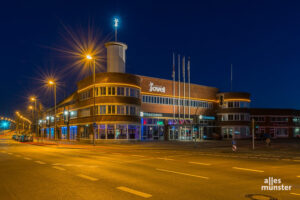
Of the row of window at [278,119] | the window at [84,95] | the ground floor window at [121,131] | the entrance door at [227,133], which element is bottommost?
the entrance door at [227,133]

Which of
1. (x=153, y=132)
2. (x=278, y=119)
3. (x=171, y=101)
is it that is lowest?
(x=153, y=132)

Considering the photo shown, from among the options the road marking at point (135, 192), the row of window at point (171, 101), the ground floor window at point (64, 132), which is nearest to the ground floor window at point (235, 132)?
the row of window at point (171, 101)

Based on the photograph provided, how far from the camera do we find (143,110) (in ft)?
167

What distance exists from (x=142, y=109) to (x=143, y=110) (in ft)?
0.99

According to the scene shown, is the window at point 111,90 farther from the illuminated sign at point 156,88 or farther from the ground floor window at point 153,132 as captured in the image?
the ground floor window at point 153,132

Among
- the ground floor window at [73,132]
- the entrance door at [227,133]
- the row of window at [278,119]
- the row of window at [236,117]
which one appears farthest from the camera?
the row of window at [278,119]

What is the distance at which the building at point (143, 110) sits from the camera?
142 feet

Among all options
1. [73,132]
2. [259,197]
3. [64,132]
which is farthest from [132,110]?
[259,197]

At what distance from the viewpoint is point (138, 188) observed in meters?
9.13

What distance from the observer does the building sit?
43.2 meters

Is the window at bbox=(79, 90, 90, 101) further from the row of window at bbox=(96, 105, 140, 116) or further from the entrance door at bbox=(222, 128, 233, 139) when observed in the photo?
the entrance door at bbox=(222, 128, 233, 139)

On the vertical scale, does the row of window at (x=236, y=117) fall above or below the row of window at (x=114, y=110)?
below

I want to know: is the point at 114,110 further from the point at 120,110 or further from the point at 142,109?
the point at 142,109

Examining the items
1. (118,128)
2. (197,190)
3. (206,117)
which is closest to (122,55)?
(118,128)
